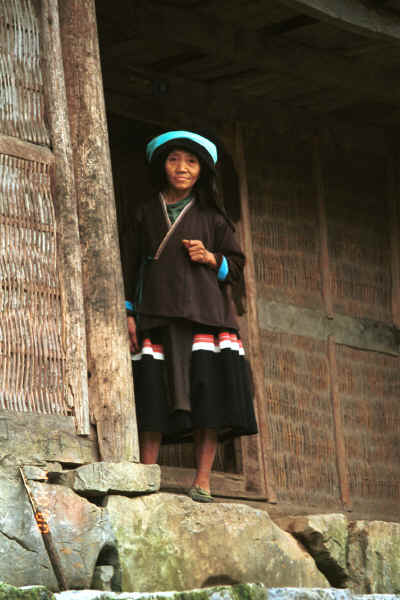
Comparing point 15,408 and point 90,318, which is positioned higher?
point 90,318

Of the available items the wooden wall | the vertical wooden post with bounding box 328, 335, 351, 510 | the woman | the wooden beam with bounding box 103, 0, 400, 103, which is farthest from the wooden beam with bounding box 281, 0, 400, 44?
the vertical wooden post with bounding box 328, 335, 351, 510

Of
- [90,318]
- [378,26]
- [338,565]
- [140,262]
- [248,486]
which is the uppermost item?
[378,26]

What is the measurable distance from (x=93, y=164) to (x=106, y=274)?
1.93ft

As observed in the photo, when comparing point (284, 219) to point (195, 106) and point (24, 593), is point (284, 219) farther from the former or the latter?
point (24, 593)

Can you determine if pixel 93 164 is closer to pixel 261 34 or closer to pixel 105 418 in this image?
pixel 105 418

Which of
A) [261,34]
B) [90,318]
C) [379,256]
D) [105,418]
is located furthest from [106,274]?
[379,256]

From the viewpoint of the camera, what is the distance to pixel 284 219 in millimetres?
8742

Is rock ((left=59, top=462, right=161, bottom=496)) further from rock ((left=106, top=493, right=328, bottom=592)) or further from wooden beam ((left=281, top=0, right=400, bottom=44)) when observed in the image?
wooden beam ((left=281, top=0, right=400, bottom=44))

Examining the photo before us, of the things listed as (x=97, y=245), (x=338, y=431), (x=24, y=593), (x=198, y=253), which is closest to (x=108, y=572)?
(x=24, y=593)

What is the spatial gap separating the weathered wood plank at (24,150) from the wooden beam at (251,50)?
1.63 meters

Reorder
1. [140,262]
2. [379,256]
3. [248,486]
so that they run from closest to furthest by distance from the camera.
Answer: [140,262] → [248,486] → [379,256]

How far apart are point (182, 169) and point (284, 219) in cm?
185

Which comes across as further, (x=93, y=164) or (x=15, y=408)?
(x=93, y=164)

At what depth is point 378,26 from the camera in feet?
24.1
